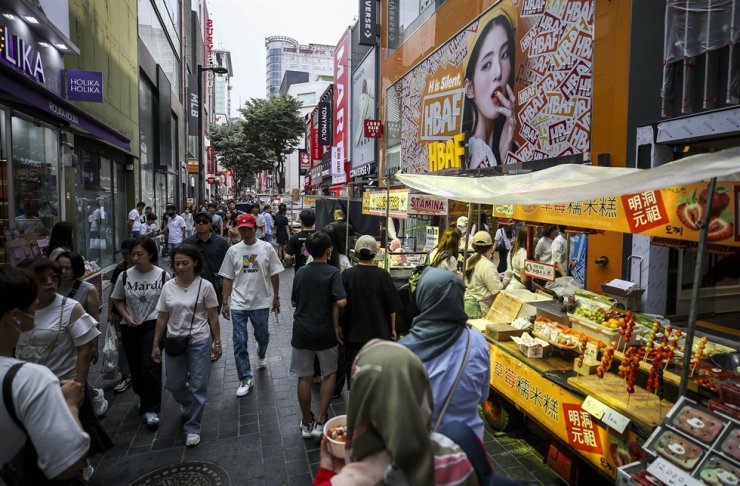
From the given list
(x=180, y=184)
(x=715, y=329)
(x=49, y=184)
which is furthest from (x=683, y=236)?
(x=180, y=184)

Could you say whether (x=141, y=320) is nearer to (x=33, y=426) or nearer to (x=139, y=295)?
(x=139, y=295)

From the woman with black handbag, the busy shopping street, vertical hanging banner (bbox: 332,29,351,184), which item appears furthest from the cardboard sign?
vertical hanging banner (bbox: 332,29,351,184)

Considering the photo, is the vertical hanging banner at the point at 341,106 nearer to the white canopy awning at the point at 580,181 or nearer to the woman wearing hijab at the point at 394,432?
the white canopy awning at the point at 580,181

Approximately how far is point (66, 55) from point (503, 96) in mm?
9814

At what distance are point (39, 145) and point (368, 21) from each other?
52.2 feet

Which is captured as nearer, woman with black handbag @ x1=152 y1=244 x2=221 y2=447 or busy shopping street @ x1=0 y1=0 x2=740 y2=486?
busy shopping street @ x1=0 y1=0 x2=740 y2=486

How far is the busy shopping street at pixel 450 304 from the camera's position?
2070 millimetres

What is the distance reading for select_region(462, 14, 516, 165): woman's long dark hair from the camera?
10.4m

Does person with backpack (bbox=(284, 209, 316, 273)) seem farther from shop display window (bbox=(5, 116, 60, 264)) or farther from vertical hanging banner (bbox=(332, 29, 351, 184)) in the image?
vertical hanging banner (bbox=(332, 29, 351, 184))

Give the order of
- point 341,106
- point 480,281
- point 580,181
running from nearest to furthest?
point 580,181 → point 480,281 → point 341,106

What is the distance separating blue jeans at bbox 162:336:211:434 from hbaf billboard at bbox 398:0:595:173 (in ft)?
23.5

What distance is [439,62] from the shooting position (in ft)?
47.0

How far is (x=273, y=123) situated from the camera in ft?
117

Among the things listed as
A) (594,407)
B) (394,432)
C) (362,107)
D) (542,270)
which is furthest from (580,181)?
(362,107)
